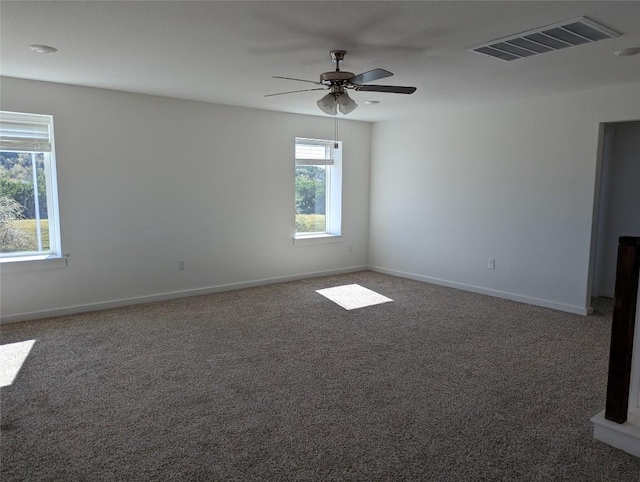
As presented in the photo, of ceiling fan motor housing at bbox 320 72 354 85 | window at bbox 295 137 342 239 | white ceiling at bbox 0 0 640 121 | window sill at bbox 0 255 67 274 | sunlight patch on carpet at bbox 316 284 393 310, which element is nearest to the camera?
white ceiling at bbox 0 0 640 121

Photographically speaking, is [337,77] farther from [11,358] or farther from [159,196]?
[11,358]

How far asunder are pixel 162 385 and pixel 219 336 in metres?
0.97

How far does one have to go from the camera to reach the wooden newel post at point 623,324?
2225mm

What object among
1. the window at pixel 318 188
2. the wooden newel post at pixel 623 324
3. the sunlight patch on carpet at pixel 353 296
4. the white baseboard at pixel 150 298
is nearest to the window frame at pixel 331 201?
the window at pixel 318 188

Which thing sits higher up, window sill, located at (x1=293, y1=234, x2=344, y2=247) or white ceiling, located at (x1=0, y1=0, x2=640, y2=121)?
white ceiling, located at (x1=0, y1=0, x2=640, y2=121)

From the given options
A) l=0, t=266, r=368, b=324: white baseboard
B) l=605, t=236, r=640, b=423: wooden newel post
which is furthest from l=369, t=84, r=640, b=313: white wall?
l=605, t=236, r=640, b=423: wooden newel post

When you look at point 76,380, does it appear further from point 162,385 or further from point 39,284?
point 39,284

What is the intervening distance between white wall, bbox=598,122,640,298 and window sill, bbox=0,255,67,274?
6136 millimetres

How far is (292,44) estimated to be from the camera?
2.97 metres

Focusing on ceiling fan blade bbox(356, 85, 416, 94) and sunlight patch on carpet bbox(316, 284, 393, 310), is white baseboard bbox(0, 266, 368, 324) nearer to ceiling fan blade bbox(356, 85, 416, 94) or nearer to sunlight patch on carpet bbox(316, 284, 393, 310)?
sunlight patch on carpet bbox(316, 284, 393, 310)

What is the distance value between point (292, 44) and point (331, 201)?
3782mm

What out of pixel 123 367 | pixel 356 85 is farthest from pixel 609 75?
pixel 123 367

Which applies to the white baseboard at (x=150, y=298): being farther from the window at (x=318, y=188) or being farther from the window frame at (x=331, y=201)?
the window at (x=318, y=188)

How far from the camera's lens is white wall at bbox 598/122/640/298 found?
201 inches
